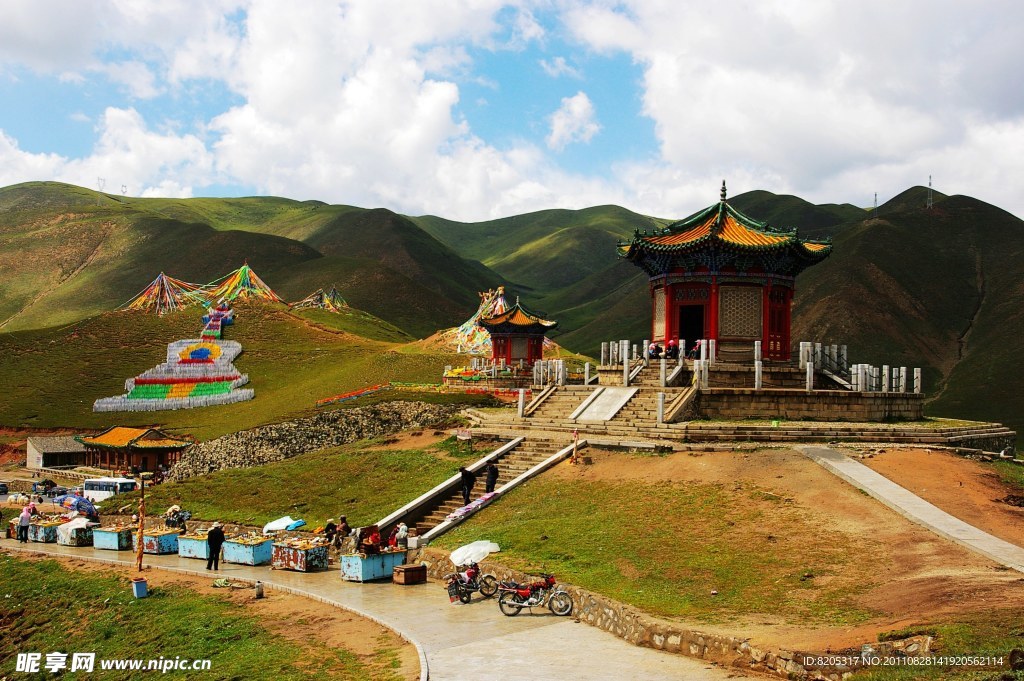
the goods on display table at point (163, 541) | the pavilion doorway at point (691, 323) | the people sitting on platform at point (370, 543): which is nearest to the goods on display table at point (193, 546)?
the goods on display table at point (163, 541)

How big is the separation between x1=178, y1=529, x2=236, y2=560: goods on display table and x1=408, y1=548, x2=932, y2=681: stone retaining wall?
1118 centimetres

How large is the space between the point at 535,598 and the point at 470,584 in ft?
5.99

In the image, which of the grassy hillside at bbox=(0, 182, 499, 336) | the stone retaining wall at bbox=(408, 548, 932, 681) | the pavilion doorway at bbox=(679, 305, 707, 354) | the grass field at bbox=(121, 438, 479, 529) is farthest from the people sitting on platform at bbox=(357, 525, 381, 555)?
the grassy hillside at bbox=(0, 182, 499, 336)

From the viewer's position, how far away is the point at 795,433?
27156 millimetres

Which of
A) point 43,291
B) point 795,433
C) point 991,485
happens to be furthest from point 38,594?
point 43,291

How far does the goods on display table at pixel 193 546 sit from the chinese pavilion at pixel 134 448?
25.0 metres

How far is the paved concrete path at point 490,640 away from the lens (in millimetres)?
14055

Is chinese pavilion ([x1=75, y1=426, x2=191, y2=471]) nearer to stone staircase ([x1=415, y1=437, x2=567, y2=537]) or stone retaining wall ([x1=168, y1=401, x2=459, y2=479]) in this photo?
stone retaining wall ([x1=168, y1=401, x2=459, y2=479])

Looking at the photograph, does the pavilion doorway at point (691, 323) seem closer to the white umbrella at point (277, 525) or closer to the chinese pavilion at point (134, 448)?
the white umbrella at point (277, 525)

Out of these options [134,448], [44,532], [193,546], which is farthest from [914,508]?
[134,448]

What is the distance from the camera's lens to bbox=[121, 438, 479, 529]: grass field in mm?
28812

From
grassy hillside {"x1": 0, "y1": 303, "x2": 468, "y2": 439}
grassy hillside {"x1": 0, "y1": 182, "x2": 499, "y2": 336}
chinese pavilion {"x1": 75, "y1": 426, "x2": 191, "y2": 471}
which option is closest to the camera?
chinese pavilion {"x1": 75, "y1": 426, "x2": 191, "y2": 471}

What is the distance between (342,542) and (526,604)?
8975 millimetres

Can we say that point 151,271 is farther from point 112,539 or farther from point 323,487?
point 323,487
